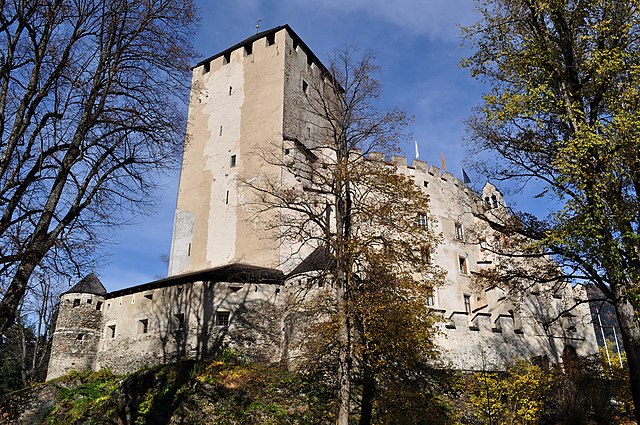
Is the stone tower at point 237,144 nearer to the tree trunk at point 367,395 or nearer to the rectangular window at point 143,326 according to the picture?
the rectangular window at point 143,326

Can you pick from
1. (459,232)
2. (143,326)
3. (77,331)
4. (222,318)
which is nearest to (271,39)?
(459,232)

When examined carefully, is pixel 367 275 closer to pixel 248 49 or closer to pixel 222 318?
pixel 222 318

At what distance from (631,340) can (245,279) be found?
566 inches

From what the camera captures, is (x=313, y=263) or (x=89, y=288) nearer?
(x=313, y=263)

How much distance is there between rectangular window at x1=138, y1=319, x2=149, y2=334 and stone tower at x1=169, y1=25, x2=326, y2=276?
4183 mm

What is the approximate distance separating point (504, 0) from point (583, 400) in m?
11.6

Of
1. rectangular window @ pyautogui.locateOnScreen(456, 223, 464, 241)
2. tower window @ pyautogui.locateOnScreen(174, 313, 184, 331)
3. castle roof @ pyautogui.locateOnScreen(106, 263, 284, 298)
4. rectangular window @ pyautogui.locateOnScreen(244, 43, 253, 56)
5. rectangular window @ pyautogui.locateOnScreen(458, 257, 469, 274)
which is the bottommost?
tower window @ pyautogui.locateOnScreen(174, 313, 184, 331)

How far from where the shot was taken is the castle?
19.6 meters

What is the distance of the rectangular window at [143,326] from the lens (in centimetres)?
2128

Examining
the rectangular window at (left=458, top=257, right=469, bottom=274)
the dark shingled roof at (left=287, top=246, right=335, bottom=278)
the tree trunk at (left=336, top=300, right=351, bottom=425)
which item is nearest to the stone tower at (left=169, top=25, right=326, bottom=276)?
the dark shingled roof at (left=287, top=246, right=335, bottom=278)

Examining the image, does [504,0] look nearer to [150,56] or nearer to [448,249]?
[150,56]

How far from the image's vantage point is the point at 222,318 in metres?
20.2

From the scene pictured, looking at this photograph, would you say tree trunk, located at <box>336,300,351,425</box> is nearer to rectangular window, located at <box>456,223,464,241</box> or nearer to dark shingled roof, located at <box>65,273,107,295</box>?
dark shingled roof, located at <box>65,273,107,295</box>

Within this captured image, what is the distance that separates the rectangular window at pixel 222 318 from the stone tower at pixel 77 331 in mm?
6188
